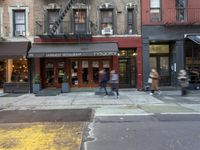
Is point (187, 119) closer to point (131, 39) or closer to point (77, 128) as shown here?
point (77, 128)

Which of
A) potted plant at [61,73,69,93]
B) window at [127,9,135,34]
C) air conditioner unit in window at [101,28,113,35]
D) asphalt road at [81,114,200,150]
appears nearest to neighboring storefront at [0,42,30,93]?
potted plant at [61,73,69,93]

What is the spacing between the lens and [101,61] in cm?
2625

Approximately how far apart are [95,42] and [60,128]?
1519cm

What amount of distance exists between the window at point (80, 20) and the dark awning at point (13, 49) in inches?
142

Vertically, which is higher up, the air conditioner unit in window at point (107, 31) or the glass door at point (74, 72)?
the air conditioner unit in window at point (107, 31)

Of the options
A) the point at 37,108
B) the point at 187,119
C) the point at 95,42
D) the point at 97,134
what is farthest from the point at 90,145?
the point at 95,42

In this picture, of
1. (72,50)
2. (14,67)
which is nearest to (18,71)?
(14,67)

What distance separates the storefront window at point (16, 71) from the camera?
26094 millimetres

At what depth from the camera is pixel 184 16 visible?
1007 inches

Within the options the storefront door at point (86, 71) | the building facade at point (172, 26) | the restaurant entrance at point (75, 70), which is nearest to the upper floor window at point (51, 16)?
the restaurant entrance at point (75, 70)

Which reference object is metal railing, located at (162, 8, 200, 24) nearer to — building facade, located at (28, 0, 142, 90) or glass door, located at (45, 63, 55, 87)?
building facade, located at (28, 0, 142, 90)

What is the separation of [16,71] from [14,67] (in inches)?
12.5

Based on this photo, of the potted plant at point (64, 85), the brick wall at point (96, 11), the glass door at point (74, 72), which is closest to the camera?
the potted plant at point (64, 85)

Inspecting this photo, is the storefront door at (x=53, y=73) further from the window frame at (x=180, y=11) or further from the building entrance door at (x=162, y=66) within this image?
the window frame at (x=180, y=11)
